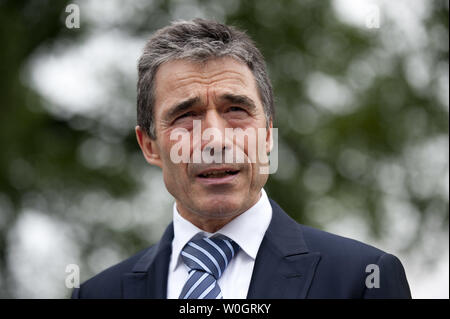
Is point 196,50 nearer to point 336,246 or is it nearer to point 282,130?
point 336,246

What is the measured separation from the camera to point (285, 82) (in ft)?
42.5

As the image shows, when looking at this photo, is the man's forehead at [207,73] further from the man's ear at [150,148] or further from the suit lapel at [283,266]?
the suit lapel at [283,266]

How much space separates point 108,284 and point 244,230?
73 centimetres

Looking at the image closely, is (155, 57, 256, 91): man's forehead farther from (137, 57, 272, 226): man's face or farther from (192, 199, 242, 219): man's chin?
(192, 199, 242, 219): man's chin

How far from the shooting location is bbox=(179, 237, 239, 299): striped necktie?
3.09 m

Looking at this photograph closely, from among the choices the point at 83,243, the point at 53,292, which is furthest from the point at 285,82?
the point at 53,292

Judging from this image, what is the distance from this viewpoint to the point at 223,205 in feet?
10.0

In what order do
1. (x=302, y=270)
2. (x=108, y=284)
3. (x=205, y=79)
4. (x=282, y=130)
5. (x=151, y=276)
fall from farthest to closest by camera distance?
1. (x=282, y=130)
2. (x=108, y=284)
3. (x=151, y=276)
4. (x=205, y=79)
5. (x=302, y=270)

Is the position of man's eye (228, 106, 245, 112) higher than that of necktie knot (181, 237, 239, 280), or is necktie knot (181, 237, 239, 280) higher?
man's eye (228, 106, 245, 112)

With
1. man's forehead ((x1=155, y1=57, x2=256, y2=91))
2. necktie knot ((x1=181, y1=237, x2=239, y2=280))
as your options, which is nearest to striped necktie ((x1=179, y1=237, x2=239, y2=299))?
necktie knot ((x1=181, y1=237, x2=239, y2=280))

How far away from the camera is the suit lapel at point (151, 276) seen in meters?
3.25

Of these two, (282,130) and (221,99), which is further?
(282,130)

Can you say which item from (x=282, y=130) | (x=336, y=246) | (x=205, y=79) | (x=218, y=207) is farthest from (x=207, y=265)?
(x=282, y=130)

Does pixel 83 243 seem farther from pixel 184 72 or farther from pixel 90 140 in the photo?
pixel 184 72
